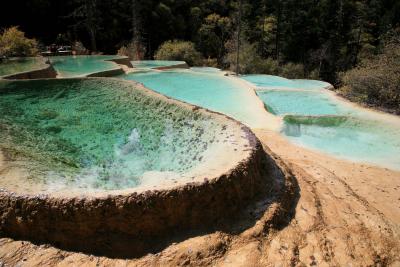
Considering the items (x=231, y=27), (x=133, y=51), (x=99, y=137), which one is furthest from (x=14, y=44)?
(x=231, y=27)

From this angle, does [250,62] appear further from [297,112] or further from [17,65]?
[17,65]

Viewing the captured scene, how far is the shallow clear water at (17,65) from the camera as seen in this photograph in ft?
34.7

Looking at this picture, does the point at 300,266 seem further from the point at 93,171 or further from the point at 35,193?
the point at 93,171

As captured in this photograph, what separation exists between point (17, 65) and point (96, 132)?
23.8 ft

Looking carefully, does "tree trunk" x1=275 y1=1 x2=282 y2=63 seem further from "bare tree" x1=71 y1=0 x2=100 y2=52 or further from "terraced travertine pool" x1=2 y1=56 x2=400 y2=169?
"terraced travertine pool" x1=2 y1=56 x2=400 y2=169

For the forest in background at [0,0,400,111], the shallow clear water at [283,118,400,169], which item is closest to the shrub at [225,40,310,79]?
the forest in background at [0,0,400,111]

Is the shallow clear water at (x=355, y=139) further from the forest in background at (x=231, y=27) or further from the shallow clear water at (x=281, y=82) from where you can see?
the forest in background at (x=231, y=27)

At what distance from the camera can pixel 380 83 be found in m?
10.4

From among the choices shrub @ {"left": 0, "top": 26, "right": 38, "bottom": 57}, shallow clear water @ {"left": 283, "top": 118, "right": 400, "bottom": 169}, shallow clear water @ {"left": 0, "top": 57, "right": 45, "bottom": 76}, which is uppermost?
shrub @ {"left": 0, "top": 26, "right": 38, "bottom": 57}

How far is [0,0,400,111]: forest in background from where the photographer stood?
22000 mm

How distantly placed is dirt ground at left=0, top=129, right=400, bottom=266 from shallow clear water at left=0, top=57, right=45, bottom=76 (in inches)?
343

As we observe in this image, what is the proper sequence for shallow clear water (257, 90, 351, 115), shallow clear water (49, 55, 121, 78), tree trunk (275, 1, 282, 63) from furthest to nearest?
tree trunk (275, 1, 282, 63), shallow clear water (49, 55, 121, 78), shallow clear water (257, 90, 351, 115)

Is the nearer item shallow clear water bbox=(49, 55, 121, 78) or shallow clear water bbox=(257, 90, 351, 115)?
shallow clear water bbox=(257, 90, 351, 115)

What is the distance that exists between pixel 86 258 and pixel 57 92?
253 inches
